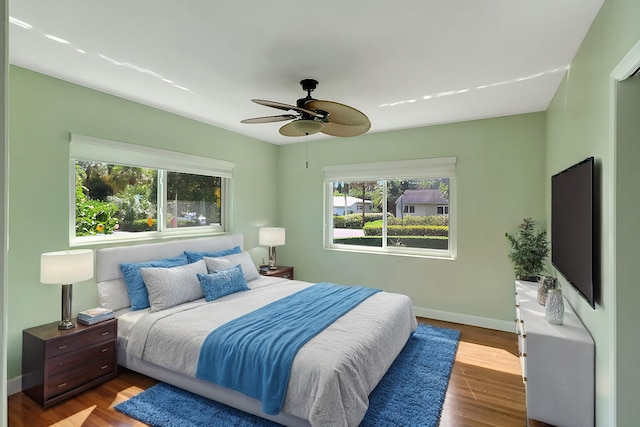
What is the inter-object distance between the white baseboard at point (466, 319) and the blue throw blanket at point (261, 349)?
1.91 m

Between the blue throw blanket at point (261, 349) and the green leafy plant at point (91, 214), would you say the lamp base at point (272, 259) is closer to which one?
the blue throw blanket at point (261, 349)

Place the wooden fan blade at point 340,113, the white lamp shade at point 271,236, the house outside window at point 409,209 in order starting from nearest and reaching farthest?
the wooden fan blade at point 340,113, the house outside window at point 409,209, the white lamp shade at point 271,236

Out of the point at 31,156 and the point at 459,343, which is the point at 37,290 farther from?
the point at 459,343

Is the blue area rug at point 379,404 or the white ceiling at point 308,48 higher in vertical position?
the white ceiling at point 308,48

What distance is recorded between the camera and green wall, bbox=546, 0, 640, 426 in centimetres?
154

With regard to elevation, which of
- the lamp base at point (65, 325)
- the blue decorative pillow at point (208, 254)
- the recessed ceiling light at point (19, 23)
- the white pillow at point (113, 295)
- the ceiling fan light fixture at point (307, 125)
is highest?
the recessed ceiling light at point (19, 23)

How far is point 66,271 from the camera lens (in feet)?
8.23

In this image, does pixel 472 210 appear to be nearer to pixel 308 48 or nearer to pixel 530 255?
pixel 530 255

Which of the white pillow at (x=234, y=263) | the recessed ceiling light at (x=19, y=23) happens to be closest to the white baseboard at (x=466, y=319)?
the white pillow at (x=234, y=263)

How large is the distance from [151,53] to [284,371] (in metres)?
2.41

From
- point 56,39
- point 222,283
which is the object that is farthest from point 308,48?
point 222,283

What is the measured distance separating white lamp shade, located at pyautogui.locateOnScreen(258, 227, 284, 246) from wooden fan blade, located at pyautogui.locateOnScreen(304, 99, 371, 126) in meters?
2.60

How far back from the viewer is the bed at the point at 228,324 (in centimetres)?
202

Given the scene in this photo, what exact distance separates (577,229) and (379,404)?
1.83m
